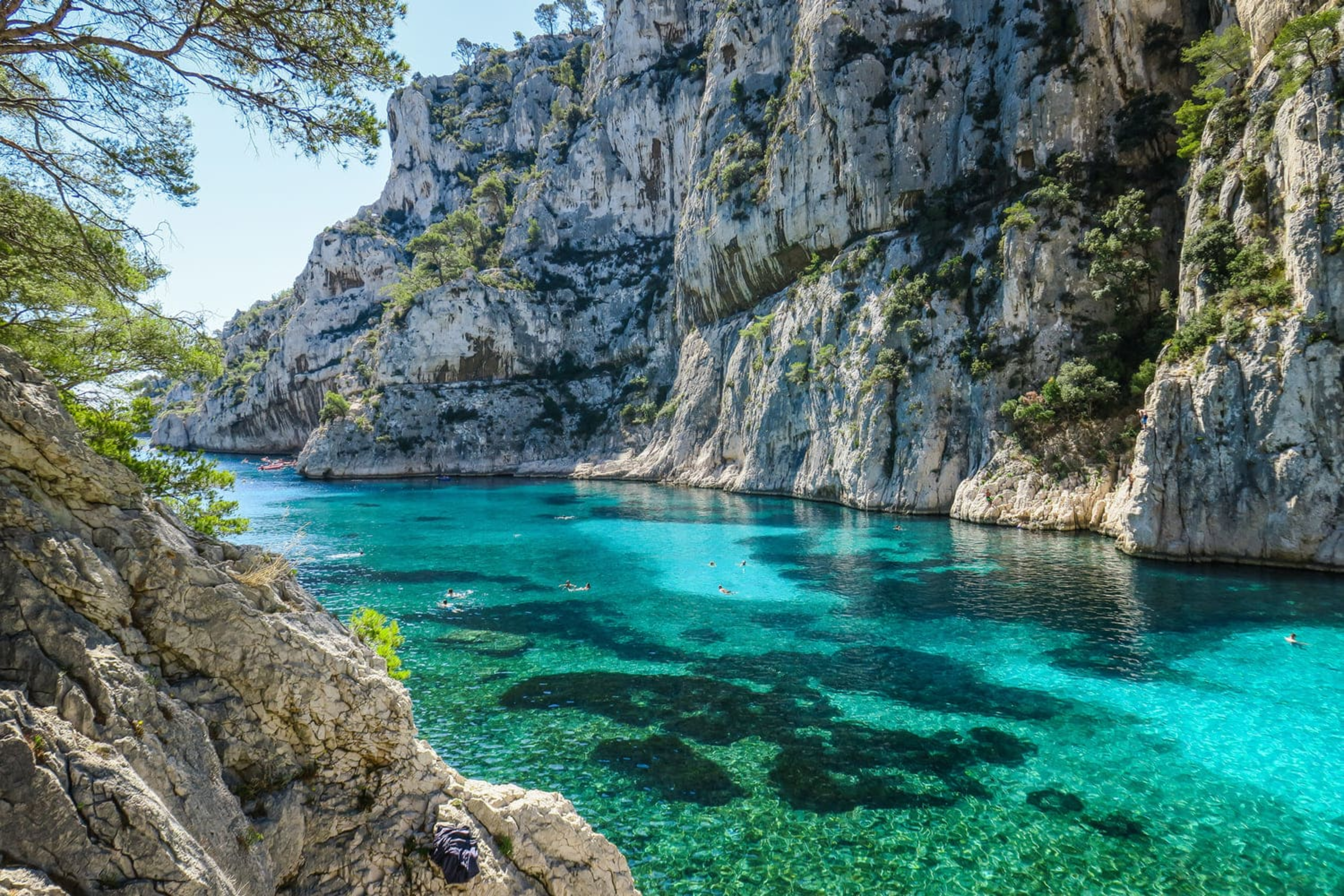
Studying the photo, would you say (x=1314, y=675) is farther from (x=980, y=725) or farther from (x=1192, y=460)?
(x=1192, y=460)

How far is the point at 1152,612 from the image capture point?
796 inches

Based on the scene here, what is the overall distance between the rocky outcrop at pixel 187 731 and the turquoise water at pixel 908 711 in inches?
168

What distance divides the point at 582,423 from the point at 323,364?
41470 millimetres

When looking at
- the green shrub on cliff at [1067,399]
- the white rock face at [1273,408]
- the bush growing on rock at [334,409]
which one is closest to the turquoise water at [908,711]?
the white rock face at [1273,408]

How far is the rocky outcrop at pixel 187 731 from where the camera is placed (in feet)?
12.9

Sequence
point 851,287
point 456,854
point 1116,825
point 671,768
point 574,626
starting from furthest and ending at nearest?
point 851,287, point 574,626, point 671,768, point 1116,825, point 456,854

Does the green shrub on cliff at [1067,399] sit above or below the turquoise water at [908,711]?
above

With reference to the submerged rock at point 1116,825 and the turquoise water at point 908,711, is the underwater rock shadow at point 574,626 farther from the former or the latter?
the submerged rock at point 1116,825

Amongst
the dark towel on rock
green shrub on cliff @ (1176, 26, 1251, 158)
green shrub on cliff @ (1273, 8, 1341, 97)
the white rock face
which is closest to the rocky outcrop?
the dark towel on rock

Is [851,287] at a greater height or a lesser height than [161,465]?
greater

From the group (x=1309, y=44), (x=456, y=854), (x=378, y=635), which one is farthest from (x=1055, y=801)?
(x=1309, y=44)

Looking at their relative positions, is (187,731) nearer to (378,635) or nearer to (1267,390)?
(378,635)

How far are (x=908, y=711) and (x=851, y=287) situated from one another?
38.3 metres

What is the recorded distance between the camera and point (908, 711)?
1434cm
